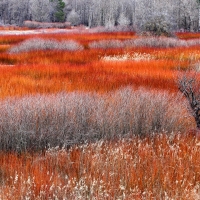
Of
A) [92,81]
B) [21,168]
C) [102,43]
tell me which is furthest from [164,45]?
[21,168]

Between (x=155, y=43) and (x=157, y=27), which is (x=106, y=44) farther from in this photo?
(x=157, y=27)

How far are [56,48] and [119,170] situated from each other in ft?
47.2

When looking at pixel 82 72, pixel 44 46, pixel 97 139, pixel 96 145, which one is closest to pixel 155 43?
pixel 44 46

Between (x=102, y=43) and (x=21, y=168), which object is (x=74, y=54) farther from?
(x=21, y=168)

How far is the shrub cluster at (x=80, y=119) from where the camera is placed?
5738 millimetres

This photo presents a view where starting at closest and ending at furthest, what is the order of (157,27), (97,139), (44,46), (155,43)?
(97,139) < (44,46) < (155,43) < (157,27)

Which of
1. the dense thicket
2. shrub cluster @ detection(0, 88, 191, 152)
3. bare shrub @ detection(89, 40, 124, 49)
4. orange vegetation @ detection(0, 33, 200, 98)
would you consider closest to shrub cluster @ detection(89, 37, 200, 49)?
bare shrub @ detection(89, 40, 124, 49)

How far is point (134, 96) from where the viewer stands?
23.1 ft

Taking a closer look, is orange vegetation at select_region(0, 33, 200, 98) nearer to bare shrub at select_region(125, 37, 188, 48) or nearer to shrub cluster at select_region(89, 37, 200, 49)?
shrub cluster at select_region(89, 37, 200, 49)

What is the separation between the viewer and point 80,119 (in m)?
6.20

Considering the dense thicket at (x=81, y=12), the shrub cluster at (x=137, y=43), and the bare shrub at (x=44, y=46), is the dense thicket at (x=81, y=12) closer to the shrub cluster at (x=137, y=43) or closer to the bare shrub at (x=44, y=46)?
the shrub cluster at (x=137, y=43)

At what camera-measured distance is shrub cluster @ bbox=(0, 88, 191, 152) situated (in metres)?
5.74

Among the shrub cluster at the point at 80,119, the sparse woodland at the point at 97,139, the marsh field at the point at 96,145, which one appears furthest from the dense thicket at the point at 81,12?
the shrub cluster at the point at 80,119

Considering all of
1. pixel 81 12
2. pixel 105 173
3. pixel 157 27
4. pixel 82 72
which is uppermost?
pixel 81 12
